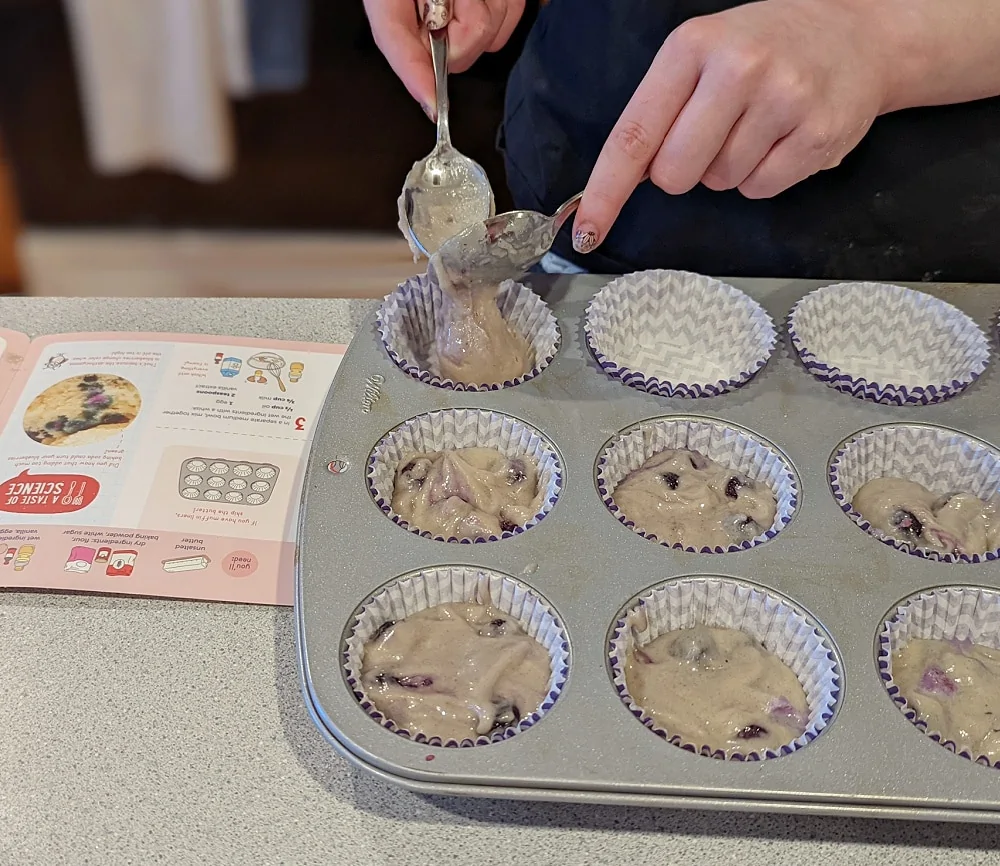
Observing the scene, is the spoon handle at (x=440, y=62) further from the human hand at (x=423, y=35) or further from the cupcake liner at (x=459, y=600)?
the cupcake liner at (x=459, y=600)

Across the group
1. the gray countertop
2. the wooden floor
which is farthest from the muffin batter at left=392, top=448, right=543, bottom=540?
the wooden floor

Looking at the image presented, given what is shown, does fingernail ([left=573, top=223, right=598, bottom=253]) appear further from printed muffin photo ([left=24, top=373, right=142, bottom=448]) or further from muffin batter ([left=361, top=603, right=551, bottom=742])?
printed muffin photo ([left=24, top=373, right=142, bottom=448])

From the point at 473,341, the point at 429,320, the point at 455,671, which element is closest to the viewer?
the point at 455,671

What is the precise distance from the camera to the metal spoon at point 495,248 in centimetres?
139

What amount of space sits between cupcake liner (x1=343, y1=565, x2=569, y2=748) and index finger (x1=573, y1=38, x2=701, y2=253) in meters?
0.43

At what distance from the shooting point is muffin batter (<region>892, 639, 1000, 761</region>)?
3.62ft

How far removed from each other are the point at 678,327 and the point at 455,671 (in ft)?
2.45

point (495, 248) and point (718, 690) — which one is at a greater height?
point (495, 248)

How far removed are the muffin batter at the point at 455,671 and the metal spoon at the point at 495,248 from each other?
493 millimetres

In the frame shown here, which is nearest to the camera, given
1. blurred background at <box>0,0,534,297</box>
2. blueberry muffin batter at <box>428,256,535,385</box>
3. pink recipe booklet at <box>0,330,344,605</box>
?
pink recipe booklet at <box>0,330,344,605</box>

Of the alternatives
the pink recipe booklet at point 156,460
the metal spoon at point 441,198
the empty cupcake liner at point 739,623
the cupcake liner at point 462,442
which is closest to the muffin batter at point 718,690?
the empty cupcake liner at point 739,623

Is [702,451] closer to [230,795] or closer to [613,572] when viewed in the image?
[613,572]

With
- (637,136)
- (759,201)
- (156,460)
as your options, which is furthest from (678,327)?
(156,460)

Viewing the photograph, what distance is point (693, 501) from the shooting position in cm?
136
